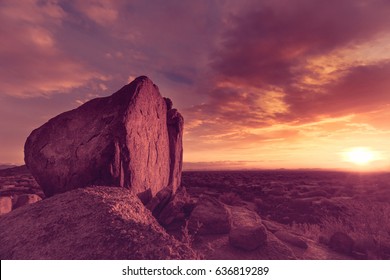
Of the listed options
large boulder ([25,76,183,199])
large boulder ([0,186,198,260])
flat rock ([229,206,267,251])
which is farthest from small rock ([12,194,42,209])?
flat rock ([229,206,267,251])

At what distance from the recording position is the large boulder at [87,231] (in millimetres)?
3389

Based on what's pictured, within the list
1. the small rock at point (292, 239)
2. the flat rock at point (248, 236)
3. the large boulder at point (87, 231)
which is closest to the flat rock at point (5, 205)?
the large boulder at point (87, 231)

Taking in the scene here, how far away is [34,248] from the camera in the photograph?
3.71 meters

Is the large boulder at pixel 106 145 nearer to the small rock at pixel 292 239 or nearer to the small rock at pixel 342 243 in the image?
the small rock at pixel 292 239

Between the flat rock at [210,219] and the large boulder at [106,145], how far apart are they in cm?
116

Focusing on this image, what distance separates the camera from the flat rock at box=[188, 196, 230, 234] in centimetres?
693

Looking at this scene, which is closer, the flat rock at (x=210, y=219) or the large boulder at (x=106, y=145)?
the large boulder at (x=106, y=145)

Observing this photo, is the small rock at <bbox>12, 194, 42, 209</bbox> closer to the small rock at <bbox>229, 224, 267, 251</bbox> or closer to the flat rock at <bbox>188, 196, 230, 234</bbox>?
the flat rock at <bbox>188, 196, 230, 234</bbox>

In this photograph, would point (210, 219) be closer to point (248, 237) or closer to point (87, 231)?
point (248, 237)

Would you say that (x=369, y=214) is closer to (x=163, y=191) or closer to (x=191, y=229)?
(x=191, y=229)

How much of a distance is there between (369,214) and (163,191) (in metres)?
6.31

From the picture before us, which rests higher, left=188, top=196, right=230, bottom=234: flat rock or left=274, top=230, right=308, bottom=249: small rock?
left=188, top=196, right=230, bottom=234: flat rock

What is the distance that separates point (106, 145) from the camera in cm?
564

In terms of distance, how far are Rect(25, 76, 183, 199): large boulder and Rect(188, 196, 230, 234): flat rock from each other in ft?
3.82
